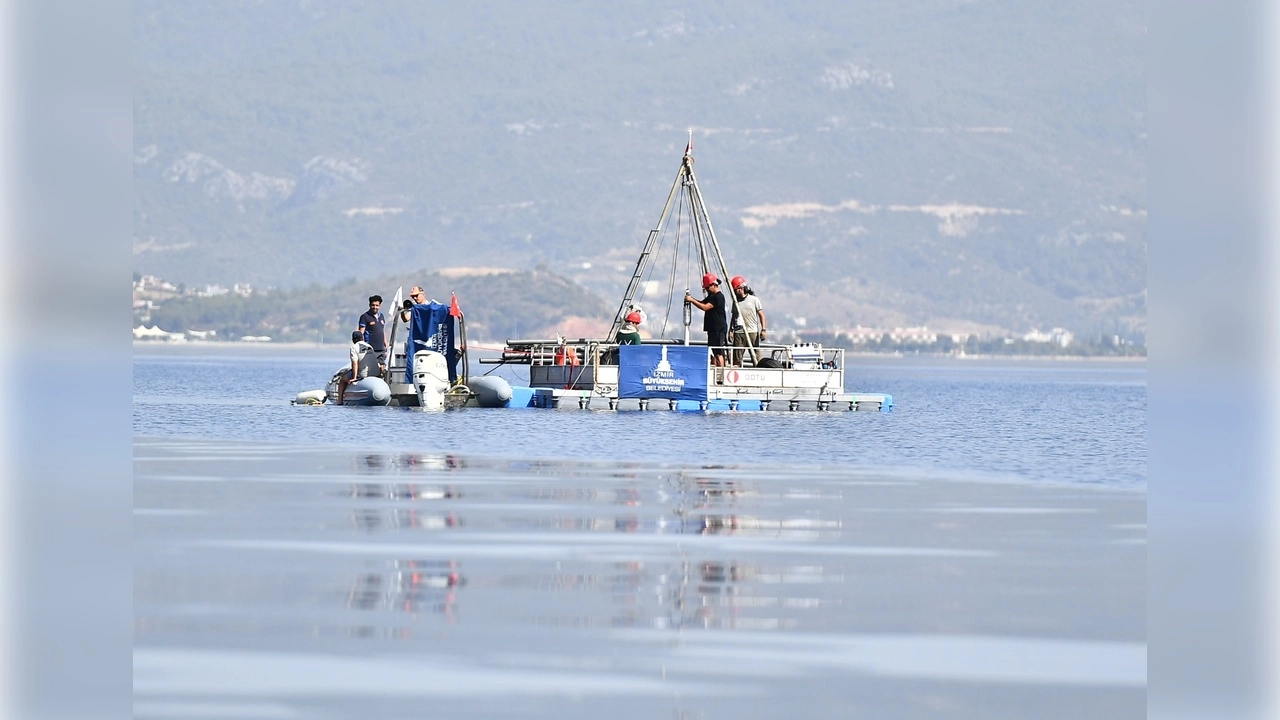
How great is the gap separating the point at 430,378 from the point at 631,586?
25.1 metres

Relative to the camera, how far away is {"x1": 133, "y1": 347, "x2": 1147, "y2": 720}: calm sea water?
10461 mm

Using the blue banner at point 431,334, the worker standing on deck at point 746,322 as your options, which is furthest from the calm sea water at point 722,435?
the worker standing on deck at point 746,322

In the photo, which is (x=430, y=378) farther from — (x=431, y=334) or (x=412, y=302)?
(x=412, y=302)

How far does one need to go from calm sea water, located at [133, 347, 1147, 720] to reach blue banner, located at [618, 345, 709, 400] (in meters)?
12.0

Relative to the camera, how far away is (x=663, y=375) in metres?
39.5

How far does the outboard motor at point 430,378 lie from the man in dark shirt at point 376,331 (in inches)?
30.9

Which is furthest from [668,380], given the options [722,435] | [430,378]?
[722,435]

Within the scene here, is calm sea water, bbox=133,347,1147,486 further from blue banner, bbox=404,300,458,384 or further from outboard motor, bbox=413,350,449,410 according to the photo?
blue banner, bbox=404,300,458,384

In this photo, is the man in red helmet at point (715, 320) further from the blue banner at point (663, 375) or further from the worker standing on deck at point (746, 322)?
the blue banner at point (663, 375)

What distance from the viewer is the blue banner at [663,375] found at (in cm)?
3938

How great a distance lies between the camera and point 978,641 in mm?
11906
